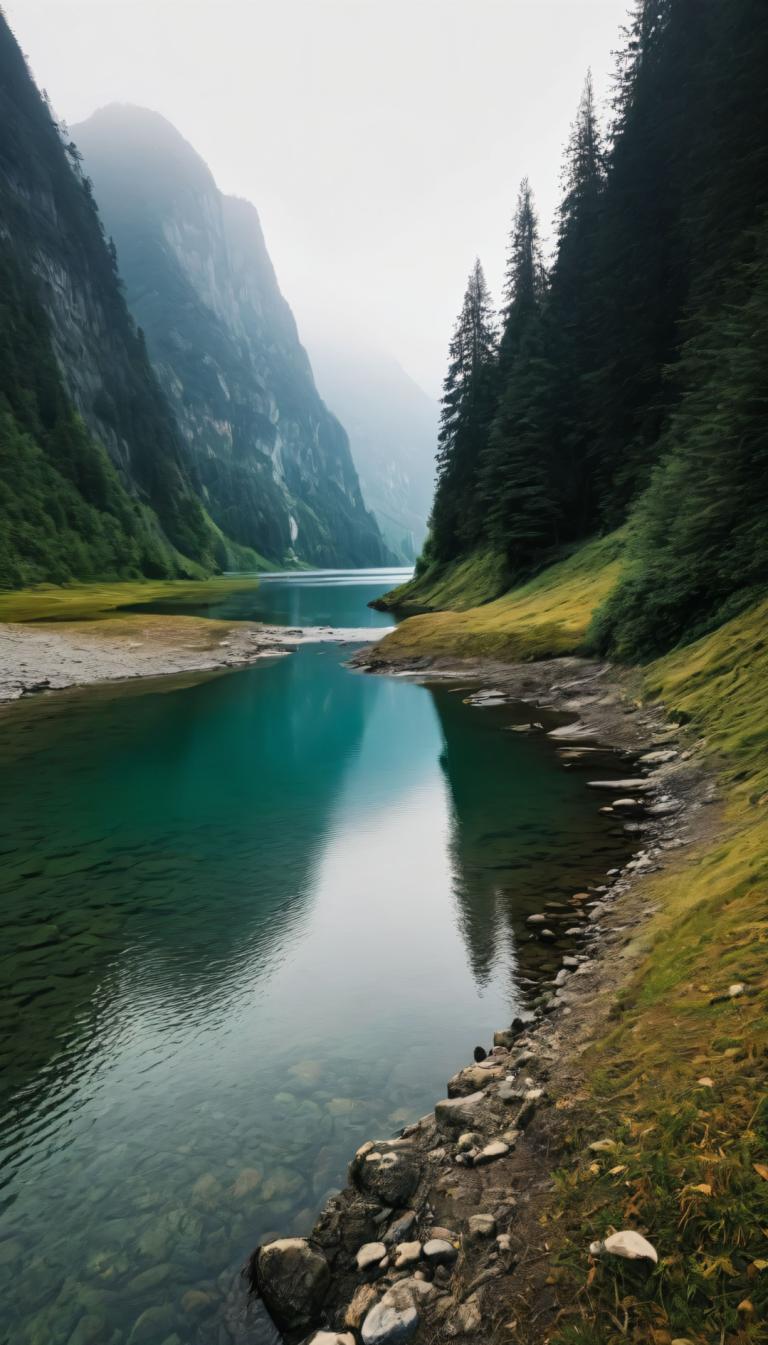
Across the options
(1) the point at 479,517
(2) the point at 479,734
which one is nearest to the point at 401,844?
(2) the point at 479,734

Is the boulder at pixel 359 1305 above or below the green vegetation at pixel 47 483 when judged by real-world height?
below

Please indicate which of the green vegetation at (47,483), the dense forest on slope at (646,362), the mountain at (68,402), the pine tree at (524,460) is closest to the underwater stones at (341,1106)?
the dense forest on slope at (646,362)

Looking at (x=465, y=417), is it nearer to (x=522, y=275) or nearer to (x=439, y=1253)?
(x=522, y=275)

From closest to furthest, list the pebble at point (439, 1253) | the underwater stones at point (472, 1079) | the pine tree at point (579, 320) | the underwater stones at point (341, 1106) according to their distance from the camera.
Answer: the pebble at point (439, 1253)
the underwater stones at point (472, 1079)
the underwater stones at point (341, 1106)
the pine tree at point (579, 320)

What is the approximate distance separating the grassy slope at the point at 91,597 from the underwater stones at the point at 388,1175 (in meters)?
64.8

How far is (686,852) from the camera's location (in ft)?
40.6

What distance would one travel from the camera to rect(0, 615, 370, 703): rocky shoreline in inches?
1640

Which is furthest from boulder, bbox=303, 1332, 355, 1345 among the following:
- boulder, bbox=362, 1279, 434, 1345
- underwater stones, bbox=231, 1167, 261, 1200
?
underwater stones, bbox=231, 1167, 261, 1200

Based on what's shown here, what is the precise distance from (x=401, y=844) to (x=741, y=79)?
37671 mm

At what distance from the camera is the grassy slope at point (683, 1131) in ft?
12.8

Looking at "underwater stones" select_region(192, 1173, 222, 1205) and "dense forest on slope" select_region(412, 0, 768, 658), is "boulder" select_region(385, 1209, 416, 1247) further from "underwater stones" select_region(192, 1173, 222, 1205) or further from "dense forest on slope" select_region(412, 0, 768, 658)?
"dense forest on slope" select_region(412, 0, 768, 658)

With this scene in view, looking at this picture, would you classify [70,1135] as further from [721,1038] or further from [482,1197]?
[721,1038]

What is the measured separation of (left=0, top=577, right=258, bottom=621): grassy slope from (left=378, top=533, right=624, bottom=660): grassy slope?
34968 millimetres

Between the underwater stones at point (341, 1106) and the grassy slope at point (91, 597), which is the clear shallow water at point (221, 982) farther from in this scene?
the grassy slope at point (91, 597)
